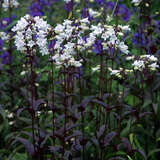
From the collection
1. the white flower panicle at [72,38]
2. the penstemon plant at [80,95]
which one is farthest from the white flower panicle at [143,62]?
the white flower panicle at [72,38]

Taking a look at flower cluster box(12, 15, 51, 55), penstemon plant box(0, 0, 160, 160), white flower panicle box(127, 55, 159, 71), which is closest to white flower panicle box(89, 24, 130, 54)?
penstemon plant box(0, 0, 160, 160)

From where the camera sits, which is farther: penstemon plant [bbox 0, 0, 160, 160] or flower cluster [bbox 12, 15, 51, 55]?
penstemon plant [bbox 0, 0, 160, 160]

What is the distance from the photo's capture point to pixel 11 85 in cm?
469

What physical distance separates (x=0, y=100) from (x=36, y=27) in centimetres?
212

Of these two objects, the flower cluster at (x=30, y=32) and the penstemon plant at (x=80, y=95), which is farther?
the penstemon plant at (x=80, y=95)

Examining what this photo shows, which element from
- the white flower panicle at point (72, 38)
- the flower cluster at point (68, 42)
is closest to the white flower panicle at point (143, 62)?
the white flower panicle at point (72, 38)

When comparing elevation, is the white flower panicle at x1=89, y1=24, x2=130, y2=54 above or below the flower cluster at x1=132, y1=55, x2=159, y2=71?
above

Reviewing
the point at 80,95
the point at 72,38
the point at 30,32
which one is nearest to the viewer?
the point at 30,32

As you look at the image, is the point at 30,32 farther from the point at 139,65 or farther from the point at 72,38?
the point at 139,65

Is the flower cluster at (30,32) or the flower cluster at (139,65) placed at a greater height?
the flower cluster at (30,32)

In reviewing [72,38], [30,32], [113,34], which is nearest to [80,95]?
[72,38]

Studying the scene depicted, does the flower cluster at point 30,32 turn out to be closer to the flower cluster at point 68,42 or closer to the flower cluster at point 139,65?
the flower cluster at point 68,42

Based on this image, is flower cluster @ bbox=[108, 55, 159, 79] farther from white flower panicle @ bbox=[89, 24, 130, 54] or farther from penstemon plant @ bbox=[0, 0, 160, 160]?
white flower panicle @ bbox=[89, 24, 130, 54]

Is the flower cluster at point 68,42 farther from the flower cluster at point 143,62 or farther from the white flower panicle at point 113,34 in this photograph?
the flower cluster at point 143,62
